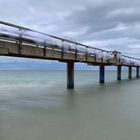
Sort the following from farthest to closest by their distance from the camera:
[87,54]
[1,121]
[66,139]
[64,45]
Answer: [87,54], [64,45], [1,121], [66,139]

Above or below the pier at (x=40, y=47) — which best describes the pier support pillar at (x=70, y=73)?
below

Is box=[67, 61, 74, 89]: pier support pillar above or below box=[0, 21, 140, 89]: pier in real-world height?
below

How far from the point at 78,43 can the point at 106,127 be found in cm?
1400

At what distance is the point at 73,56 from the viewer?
21.9m

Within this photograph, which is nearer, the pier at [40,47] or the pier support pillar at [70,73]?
the pier at [40,47]

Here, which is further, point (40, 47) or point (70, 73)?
point (70, 73)

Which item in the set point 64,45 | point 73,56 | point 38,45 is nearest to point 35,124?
point 38,45

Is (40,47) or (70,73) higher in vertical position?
(40,47)

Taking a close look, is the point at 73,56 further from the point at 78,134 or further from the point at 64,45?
the point at 78,134

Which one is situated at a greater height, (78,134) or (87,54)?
(87,54)

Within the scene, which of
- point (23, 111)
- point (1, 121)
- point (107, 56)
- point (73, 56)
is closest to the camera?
point (1, 121)

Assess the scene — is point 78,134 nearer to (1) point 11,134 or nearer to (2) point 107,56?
(1) point 11,134

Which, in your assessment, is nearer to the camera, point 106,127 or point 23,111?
point 106,127

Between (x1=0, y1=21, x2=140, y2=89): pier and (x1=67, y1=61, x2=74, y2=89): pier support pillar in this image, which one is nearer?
(x1=0, y1=21, x2=140, y2=89): pier
